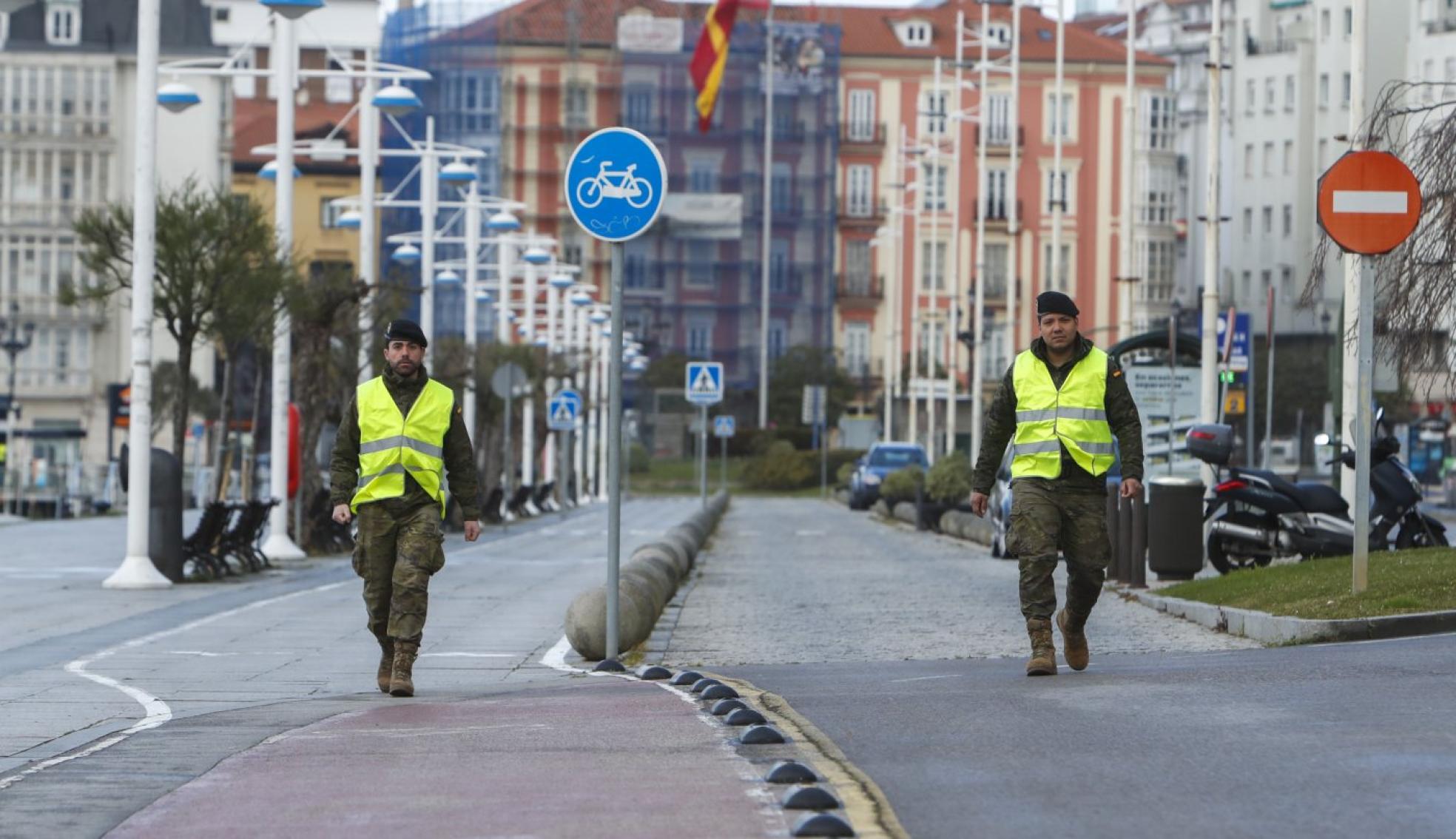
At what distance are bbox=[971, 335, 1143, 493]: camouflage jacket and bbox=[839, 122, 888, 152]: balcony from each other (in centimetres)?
11046

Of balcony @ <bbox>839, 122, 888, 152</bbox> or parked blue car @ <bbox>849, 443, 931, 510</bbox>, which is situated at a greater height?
balcony @ <bbox>839, 122, 888, 152</bbox>

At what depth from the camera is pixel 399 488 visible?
12922 millimetres

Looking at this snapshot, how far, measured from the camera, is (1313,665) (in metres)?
12.9

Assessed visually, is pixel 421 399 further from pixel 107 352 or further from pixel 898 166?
pixel 898 166

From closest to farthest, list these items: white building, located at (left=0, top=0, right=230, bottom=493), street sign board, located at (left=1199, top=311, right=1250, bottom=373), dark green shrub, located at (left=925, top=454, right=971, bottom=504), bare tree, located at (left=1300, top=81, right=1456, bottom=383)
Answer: bare tree, located at (left=1300, top=81, right=1456, bottom=383)
street sign board, located at (left=1199, top=311, right=1250, bottom=373)
dark green shrub, located at (left=925, top=454, right=971, bottom=504)
white building, located at (left=0, top=0, right=230, bottom=493)

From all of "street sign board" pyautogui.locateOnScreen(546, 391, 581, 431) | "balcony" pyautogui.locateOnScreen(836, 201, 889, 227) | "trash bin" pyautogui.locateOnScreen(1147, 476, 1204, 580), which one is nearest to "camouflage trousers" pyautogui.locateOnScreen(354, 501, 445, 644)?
"trash bin" pyautogui.locateOnScreen(1147, 476, 1204, 580)

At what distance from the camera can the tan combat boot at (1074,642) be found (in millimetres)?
13312

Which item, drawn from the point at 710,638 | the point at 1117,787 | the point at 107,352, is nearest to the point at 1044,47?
the point at 107,352

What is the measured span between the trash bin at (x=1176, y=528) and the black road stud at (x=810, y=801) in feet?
46.2

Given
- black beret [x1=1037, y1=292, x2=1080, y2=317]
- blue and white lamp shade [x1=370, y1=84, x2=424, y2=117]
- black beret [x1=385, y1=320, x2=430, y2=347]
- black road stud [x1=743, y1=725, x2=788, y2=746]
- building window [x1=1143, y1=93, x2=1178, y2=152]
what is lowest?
black road stud [x1=743, y1=725, x2=788, y2=746]

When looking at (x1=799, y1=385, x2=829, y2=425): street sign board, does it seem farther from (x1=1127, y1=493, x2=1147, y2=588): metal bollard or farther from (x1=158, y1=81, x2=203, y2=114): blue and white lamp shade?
(x1=1127, y1=493, x2=1147, y2=588): metal bollard

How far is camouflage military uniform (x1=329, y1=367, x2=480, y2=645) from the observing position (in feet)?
42.4

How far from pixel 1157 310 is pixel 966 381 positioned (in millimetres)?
15362

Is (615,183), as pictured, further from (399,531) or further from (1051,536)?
(1051,536)
